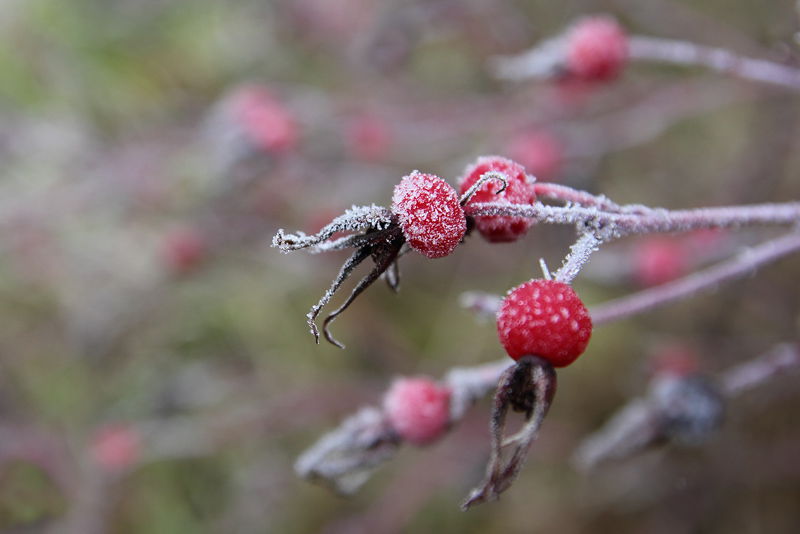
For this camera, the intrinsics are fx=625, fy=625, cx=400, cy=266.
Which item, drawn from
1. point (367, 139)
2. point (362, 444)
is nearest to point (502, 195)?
point (362, 444)

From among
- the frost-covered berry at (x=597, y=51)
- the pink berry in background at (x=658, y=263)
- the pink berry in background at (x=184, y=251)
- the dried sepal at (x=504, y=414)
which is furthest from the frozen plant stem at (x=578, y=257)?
the pink berry in background at (x=184, y=251)

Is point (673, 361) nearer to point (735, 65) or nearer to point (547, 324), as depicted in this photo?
point (735, 65)

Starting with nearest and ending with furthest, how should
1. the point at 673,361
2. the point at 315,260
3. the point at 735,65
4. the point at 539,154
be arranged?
1. the point at 735,65
2. the point at 673,361
3. the point at 539,154
4. the point at 315,260

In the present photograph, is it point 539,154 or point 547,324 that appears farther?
point 539,154

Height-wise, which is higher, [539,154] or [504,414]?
[539,154]

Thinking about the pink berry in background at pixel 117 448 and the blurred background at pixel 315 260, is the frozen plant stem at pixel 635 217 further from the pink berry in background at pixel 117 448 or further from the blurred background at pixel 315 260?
the pink berry in background at pixel 117 448

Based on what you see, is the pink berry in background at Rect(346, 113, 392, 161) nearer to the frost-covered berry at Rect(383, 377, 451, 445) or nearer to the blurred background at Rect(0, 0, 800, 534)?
the blurred background at Rect(0, 0, 800, 534)

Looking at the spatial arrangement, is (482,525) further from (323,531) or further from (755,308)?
(755,308)
